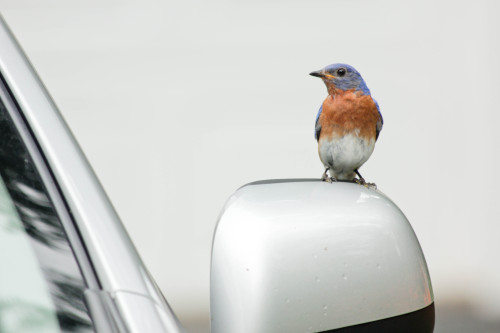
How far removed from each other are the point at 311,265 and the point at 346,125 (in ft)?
5.10

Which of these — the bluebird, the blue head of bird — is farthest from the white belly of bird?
the blue head of bird

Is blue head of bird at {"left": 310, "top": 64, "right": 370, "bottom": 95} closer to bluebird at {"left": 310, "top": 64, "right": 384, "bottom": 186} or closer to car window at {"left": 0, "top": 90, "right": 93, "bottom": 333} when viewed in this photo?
bluebird at {"left": 310, "top": 64, "right": 384, "bottom": 186}

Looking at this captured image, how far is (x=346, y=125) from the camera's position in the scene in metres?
2.38

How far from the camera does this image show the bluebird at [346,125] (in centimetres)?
234

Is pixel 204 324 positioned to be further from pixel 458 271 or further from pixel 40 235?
pixel 40 235

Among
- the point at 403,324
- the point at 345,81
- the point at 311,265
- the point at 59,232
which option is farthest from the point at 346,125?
the point at 59,232

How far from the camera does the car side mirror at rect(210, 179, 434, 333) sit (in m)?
0.85

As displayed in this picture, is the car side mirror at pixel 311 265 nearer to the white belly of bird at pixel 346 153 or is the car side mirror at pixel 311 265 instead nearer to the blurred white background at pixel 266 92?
the white belly of bird at pixel 346 153

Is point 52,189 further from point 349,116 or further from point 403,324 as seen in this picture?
point 349,116

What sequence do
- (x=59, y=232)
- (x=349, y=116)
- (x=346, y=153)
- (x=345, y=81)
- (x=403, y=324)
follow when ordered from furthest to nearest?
1. (x=345, y=81)
2. (x=349, y=116)
3. (x=346, y=153)
4. (x=403, y=324)
5. (x=59, y=232)

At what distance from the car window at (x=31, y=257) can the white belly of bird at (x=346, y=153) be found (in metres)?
1.53

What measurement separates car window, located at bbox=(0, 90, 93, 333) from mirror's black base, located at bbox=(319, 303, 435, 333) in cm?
32

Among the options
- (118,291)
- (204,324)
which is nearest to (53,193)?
(118,291)

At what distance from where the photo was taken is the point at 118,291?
738 mm
